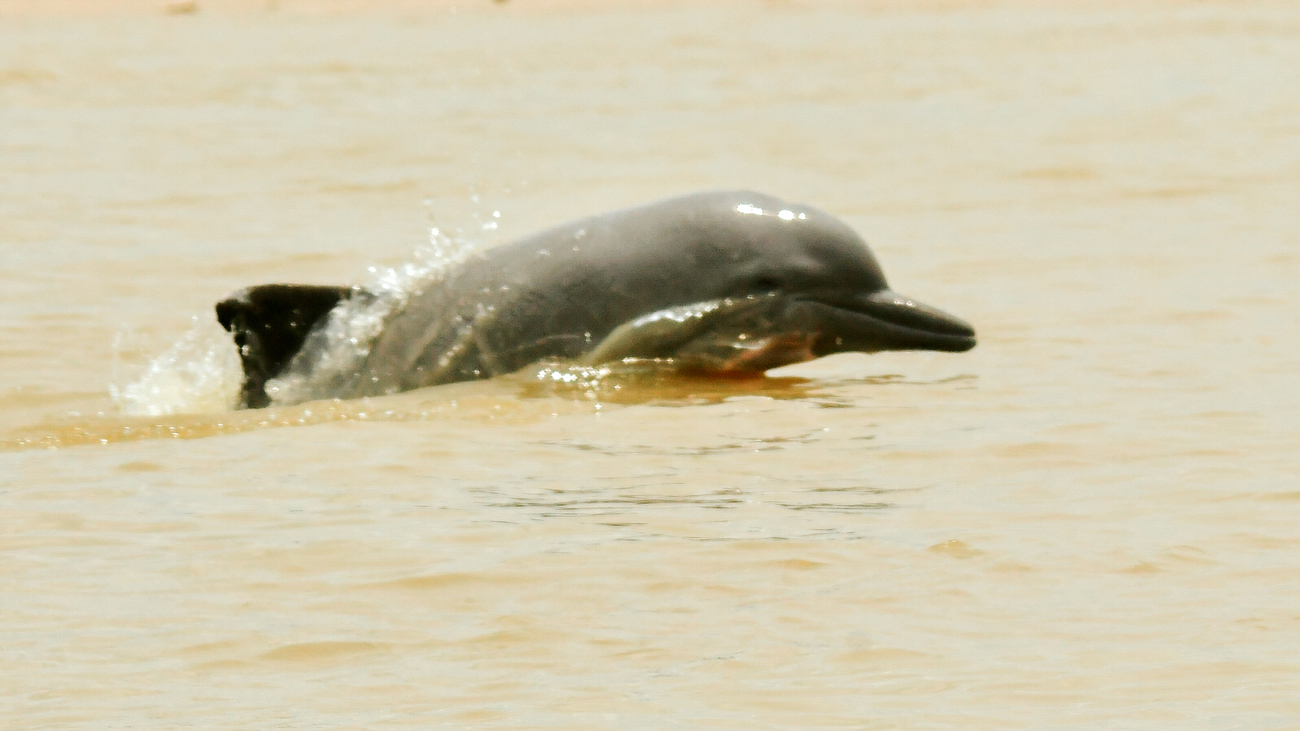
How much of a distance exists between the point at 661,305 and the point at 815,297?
679 millimetres

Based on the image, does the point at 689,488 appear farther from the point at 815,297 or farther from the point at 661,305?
the point at 815,297

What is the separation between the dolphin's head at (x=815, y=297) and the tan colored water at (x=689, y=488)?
0.24 m

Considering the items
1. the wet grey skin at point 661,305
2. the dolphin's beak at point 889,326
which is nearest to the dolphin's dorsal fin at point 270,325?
the wet grey skin at point 661,305

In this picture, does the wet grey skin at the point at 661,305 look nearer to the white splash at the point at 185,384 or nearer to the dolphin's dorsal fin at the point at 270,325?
the dolphin's dorsal fin at the point at 270,325

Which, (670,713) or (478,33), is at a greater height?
(478,33)

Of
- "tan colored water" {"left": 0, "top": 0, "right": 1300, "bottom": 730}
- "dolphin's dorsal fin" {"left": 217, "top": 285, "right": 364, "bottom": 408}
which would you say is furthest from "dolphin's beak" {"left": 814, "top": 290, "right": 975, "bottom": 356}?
"dolphin's dorsal fin" {"left": 217, "top": 285, "right": 364, "bottom": 408}

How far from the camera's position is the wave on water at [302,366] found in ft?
31.0

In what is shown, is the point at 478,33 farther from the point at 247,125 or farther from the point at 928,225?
the point at 928,225

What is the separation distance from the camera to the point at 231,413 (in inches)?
359

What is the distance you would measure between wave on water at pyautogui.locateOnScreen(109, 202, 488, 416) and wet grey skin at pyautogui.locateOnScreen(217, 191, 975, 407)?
74mm

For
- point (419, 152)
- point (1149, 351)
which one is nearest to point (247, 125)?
point (419, 152)

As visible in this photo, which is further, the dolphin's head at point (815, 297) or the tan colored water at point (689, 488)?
the dolphin's head at point (815, 297)

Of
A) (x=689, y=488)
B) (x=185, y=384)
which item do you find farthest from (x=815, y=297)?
(x=185, y=384)

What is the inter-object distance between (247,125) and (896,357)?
15.1m
